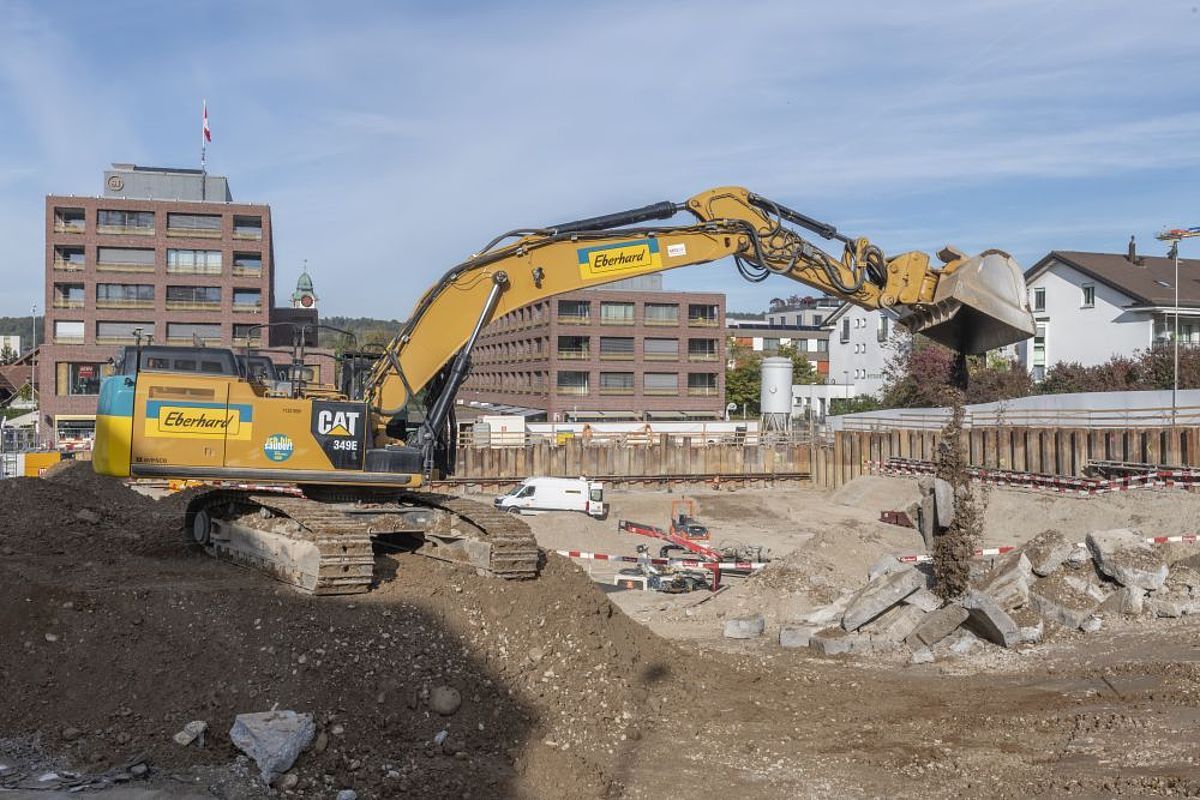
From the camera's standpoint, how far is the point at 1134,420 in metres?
32.8

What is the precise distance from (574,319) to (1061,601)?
49.5 meters

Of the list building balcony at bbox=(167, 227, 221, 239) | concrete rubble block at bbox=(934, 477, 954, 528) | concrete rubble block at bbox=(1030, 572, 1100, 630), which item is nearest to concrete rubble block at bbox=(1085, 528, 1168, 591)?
concrete rubble block at bbox=(1030, 572, 1100, 630)

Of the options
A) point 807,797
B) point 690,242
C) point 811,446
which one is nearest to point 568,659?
point 807,797

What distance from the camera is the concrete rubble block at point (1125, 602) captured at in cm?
1416

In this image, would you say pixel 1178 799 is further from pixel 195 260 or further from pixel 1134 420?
pixel 195 260

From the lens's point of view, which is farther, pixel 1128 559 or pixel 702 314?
pixel 702 314

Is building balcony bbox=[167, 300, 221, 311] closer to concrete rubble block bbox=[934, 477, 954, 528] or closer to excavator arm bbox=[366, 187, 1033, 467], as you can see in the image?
excavator arm bbox=[366, 187, 1033, 467]

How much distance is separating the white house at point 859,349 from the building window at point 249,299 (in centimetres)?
3822

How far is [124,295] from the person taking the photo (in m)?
52.8

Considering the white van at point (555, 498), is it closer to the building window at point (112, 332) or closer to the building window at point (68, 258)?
the building window at point (112, 332)

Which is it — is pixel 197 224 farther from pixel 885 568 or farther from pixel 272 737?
pixel 272 737

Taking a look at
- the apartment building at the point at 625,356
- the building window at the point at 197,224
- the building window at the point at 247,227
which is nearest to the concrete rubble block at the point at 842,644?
the building window at the point at 247,227

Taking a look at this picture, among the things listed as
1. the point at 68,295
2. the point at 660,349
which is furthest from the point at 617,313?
the point at 68,295

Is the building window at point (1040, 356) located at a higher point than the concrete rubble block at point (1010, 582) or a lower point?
higher
